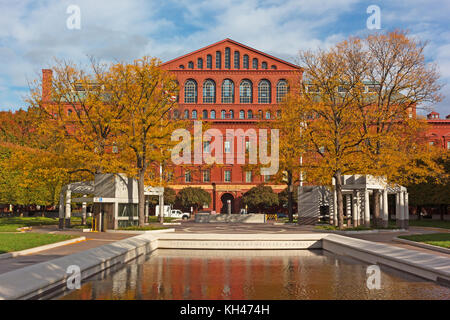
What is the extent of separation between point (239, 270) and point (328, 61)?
74.3 ft

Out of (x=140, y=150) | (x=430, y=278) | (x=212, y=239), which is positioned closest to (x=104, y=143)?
(x=140, y=150)

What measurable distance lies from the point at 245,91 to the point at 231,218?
3668 cm

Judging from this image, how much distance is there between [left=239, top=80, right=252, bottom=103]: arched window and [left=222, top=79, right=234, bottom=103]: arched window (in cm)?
174

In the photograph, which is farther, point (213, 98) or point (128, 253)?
point (213, 98)

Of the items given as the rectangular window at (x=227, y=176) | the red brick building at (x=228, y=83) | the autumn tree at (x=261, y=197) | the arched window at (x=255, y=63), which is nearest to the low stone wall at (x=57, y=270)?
the autumn tree at (x=261, y=197)

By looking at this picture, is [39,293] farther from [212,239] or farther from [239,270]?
[212,239]

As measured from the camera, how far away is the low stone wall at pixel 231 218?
5178 cm

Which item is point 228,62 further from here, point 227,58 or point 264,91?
point 264,91

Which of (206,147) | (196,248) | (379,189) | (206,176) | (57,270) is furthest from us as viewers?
(206,176)

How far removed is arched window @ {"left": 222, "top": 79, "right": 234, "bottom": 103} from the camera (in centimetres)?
8250

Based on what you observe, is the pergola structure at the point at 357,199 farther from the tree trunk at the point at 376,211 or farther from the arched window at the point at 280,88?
the arched window at the point at 280,88

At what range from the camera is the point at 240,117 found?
269 ft

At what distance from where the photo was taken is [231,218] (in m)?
52.4

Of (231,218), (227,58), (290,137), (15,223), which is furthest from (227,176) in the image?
(15,223)
